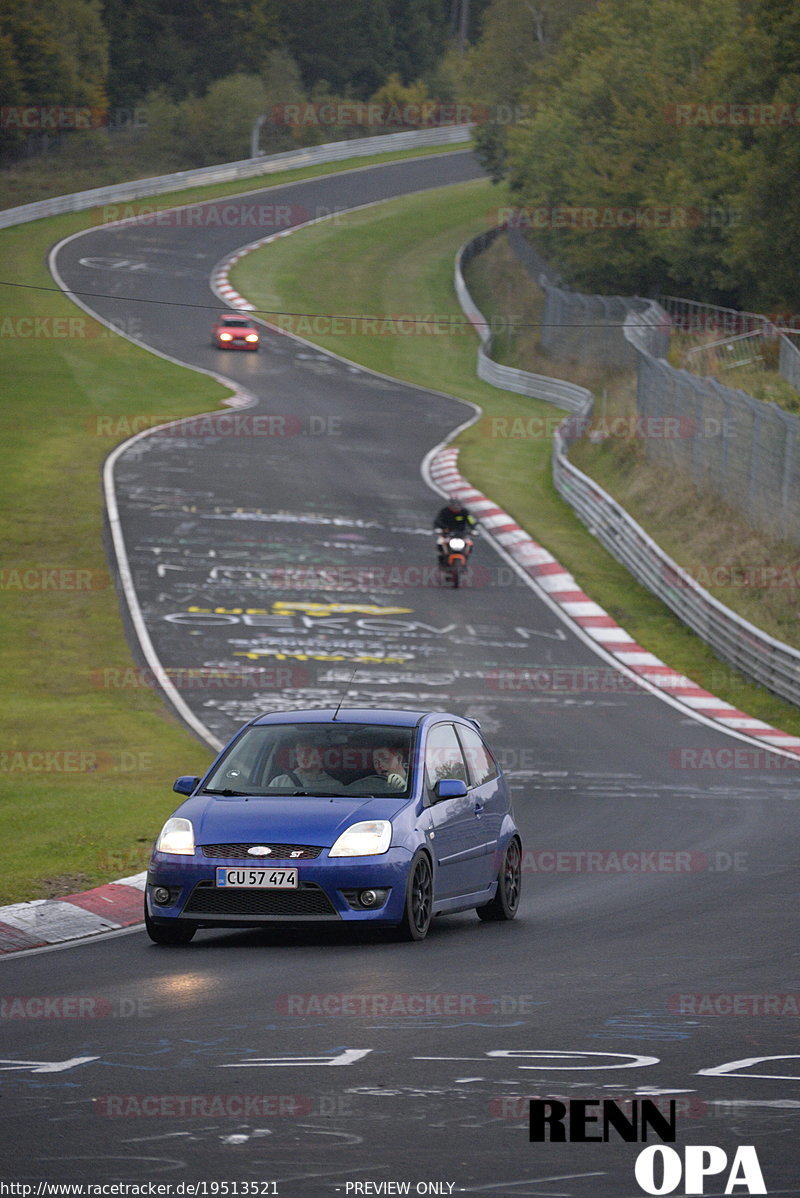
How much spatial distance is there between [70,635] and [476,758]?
1631 cm

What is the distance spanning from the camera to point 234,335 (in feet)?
196

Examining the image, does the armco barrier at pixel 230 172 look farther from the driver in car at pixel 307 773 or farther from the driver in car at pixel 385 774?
the driver in car at pixel 385 774

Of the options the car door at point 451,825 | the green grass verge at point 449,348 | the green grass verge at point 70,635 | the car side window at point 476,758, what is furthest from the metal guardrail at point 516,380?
the car door at point 451,825

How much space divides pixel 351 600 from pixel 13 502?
9276mm

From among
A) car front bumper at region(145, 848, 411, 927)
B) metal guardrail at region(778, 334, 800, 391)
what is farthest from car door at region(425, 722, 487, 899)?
metal guardrail at region(778, 334, 800, 391)

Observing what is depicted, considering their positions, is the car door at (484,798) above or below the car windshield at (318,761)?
below

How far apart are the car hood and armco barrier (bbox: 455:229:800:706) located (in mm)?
15788

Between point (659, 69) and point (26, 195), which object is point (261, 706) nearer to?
point (659, 69)

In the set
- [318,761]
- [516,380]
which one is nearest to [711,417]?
[516,380]

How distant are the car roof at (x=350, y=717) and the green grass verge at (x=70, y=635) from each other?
216cm

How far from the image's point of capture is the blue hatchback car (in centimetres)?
1066

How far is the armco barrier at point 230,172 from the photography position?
85.4 meters

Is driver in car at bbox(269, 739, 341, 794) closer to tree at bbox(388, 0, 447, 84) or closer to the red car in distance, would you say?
the red car in distance

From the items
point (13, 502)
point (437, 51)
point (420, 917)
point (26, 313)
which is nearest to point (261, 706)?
point (420, 917)
